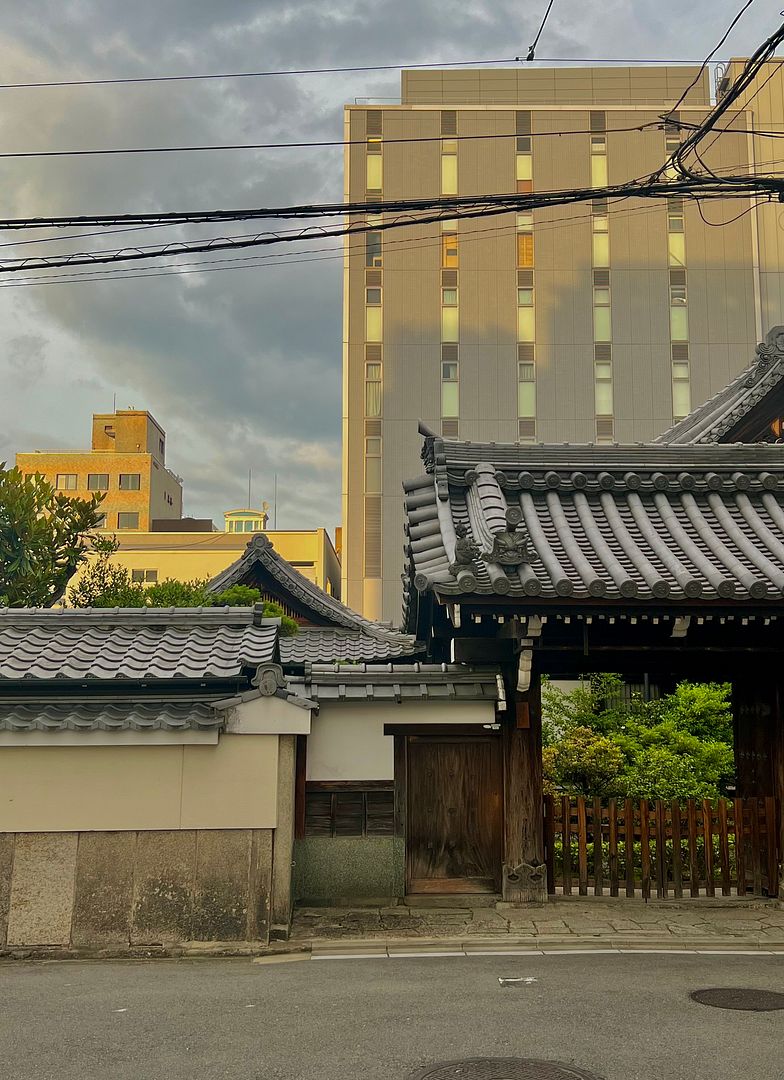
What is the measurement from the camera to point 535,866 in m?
12.3

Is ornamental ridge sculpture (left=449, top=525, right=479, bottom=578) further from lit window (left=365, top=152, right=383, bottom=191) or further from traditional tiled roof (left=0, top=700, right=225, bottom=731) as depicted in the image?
lit window (left=365, top=152, right=383, bottom=191)

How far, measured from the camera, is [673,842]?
12695 mm

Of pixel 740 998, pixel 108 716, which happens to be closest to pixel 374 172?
pixel 108 716

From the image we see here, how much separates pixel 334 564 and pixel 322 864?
6421 centimetres

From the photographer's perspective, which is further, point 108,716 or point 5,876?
point 108,716

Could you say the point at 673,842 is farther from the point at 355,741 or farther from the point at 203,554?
the point at 203,554

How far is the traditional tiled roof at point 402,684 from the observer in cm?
1247

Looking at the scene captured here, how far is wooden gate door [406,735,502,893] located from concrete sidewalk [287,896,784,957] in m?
0.43

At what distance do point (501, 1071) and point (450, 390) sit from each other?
1942 inches

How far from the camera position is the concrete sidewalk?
10.5 meters

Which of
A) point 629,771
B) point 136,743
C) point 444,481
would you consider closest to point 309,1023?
point 136,743

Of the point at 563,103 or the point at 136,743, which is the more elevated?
the point at 563,103

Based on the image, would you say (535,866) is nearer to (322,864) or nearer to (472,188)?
(322,864)

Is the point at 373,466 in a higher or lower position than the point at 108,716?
higher
